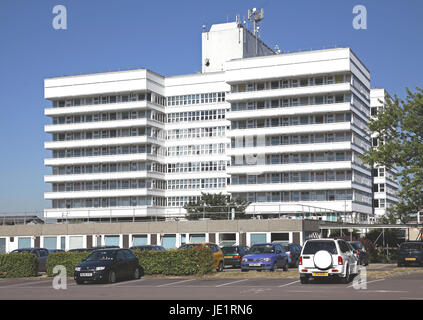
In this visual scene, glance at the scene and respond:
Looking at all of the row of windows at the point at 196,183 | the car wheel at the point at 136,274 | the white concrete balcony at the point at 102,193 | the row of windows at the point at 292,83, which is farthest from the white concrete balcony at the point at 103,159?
the car wheel at the point at 136,274

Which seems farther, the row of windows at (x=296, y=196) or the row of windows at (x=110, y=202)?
the row of windows at (x=110, y=202)

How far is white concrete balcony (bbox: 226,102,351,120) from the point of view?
279ft

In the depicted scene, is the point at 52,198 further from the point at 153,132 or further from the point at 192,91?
the point at 192,91

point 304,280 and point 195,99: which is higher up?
point 195,99

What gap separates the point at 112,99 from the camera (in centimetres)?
9831

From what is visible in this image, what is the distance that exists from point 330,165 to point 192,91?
24698 millimetres

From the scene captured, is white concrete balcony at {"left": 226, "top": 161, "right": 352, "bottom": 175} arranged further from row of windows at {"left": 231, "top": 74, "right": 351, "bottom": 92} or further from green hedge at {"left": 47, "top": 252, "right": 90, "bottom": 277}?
green hedge at {"left": 47, "top": 252, "right": 90, "bottom": 277}

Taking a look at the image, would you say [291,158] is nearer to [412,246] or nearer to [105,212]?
[105,212]

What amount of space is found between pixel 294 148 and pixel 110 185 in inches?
1111

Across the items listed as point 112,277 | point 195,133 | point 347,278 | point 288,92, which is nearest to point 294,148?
point 288,92

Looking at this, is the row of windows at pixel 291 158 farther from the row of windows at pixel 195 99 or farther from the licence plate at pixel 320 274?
the licence plate at pixel 320 274

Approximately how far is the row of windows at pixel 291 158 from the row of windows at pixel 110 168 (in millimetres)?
13100

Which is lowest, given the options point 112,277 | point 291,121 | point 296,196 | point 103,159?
point 112,277

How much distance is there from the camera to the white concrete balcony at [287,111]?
84.9 m
